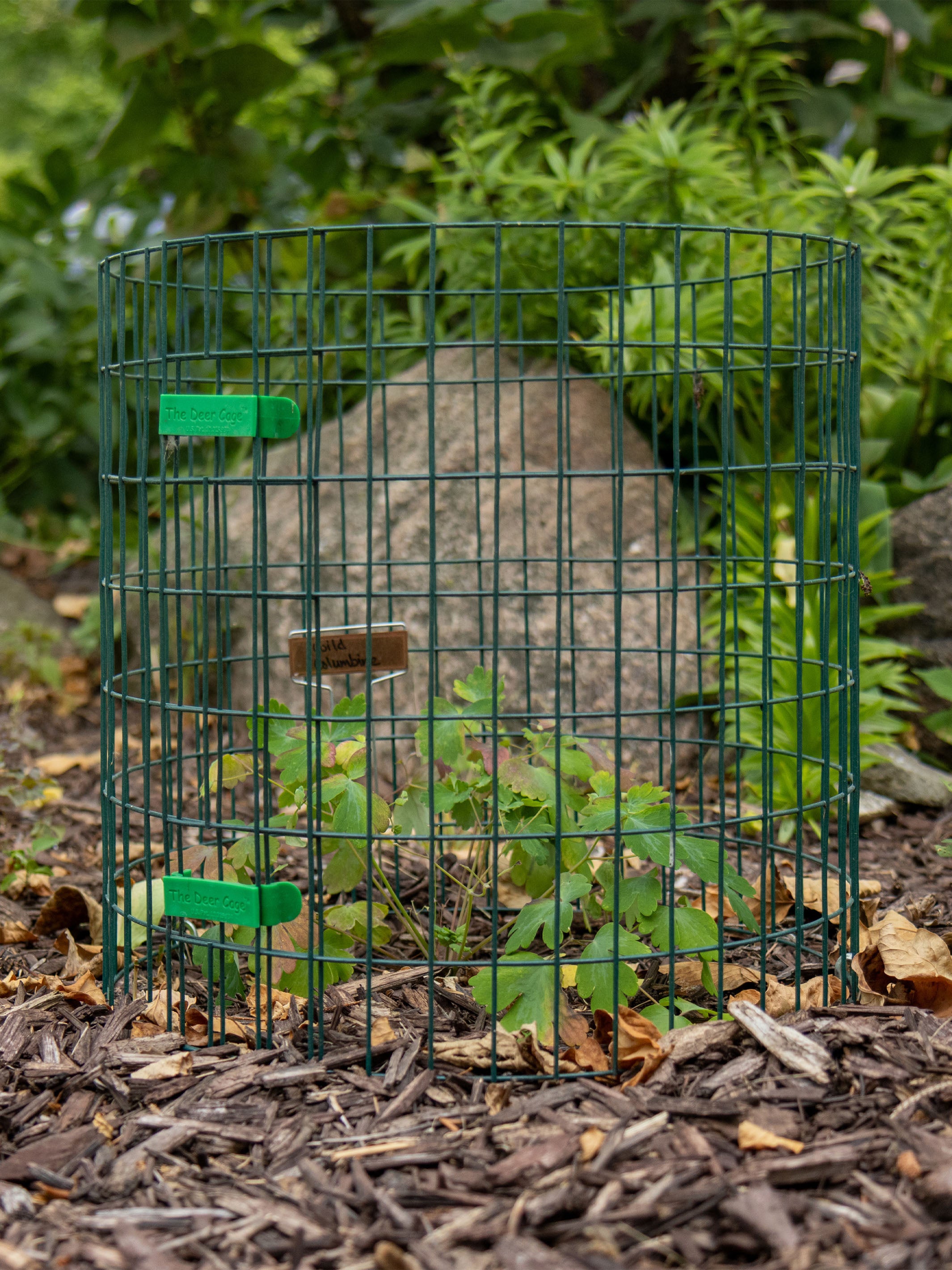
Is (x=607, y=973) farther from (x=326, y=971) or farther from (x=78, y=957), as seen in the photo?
(x=78, y=957)

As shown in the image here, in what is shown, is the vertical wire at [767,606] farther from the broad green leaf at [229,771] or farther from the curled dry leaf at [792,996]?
the broad green leaf at [229,771]

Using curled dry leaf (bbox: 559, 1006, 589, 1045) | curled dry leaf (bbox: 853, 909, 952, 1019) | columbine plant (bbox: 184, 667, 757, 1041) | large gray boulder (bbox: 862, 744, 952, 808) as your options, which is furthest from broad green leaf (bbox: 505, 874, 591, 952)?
large gray boulder (bbox: 862, 744, 952, 808)

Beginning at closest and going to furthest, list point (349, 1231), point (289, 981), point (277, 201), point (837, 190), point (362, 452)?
point (349, 1231), point (289, 981), point (837, 190), point (362, 452), point (277, 201)

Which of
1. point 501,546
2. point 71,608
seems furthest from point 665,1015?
point 71,608

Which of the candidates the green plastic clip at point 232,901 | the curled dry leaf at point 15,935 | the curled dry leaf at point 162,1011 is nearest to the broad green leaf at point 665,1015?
the green plastic clip at point 232,901

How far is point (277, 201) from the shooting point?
595 centimetres

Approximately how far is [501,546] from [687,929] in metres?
2.25

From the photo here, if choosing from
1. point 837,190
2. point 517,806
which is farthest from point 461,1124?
point 837,190

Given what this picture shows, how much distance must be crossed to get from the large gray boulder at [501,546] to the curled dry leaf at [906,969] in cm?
143

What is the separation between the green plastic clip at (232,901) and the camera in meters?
2.13

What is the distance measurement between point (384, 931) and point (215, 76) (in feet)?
14.6

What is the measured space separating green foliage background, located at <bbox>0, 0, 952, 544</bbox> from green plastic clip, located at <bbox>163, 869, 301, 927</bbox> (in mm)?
3062

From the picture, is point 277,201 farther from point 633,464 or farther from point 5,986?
point 5,986

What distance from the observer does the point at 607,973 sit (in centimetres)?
211
